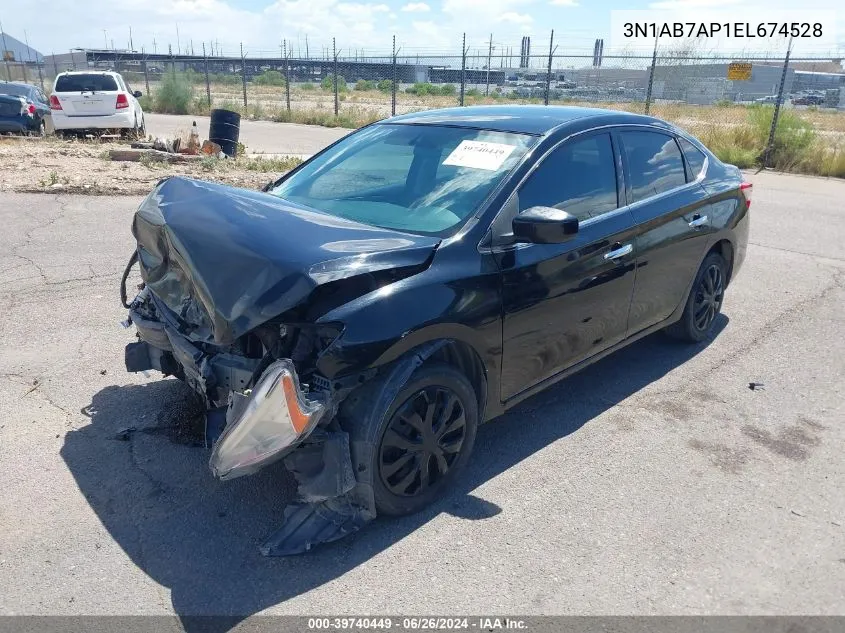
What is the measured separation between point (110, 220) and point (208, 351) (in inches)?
241

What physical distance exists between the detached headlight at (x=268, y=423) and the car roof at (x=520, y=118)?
2088 millimetres

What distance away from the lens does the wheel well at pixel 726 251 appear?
537 centimetres

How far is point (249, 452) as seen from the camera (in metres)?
2.78

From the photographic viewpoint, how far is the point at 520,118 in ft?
13.9

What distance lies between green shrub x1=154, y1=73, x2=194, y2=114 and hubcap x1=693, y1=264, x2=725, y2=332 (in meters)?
29.6

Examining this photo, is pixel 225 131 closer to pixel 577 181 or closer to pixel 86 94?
pixel 86 94

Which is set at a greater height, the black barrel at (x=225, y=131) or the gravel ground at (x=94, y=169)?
the black barrel at (x=225, y=131)

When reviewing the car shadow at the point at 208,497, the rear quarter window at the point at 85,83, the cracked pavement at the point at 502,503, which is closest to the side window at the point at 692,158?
the cracked pavement at the point at 502,503

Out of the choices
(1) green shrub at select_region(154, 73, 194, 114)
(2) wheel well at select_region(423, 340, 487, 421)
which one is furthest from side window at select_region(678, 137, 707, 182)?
(1) green shrub at select_region(154, 73, 194, 114)

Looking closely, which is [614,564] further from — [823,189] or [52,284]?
[823,189]

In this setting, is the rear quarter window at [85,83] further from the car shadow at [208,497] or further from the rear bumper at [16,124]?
the car shadow at [208,497]

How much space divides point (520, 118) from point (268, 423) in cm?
247

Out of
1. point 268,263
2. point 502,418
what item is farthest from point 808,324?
point 268,263

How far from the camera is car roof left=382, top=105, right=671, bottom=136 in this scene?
13.4 ft
